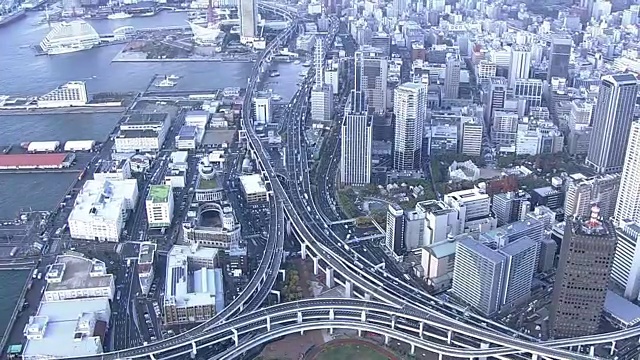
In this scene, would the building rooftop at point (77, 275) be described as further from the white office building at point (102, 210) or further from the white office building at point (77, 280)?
the white office building at point (102, 210)

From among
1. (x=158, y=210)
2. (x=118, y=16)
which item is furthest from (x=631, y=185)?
(x=118, y=16)

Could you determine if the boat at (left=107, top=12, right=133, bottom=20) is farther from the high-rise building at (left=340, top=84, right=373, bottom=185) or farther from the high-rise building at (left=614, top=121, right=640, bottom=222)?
the high-rise building at (left=614, top=121, right=640, bottom=222)

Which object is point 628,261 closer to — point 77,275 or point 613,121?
point 613,121

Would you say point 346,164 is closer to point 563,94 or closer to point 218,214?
point 218,214

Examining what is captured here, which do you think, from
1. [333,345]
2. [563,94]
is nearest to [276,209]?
[333,345]

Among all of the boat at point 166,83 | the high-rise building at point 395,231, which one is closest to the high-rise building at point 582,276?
the high-rise building at point 395,231

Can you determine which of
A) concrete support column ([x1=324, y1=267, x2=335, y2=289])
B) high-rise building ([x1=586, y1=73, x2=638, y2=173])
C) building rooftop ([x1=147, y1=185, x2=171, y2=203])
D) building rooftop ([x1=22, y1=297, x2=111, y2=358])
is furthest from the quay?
high-rise building ([x1=586, y1=73, x2=638, y2=173])
